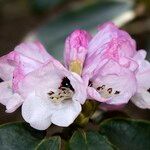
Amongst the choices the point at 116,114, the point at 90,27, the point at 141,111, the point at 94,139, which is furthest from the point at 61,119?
the point at 141,111

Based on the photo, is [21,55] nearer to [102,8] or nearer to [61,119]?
[61,119]

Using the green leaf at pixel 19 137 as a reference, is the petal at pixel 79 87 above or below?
above

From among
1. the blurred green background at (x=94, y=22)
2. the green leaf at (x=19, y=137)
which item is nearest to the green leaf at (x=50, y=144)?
the green leaf at (x=19, y=137)

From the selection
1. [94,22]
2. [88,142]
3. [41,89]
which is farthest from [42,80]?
[94,22]

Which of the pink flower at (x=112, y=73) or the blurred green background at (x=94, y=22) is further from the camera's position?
the blurred green background at (x=94, y=22)

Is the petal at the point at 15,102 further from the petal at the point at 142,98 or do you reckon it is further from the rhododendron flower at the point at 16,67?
the petal at the point at 142,98

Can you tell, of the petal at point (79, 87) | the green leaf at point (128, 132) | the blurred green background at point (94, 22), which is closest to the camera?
the petal at point (79, 87)

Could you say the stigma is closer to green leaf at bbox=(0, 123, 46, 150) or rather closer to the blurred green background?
green leaf at bbox=(0, 123, 46, 150)
